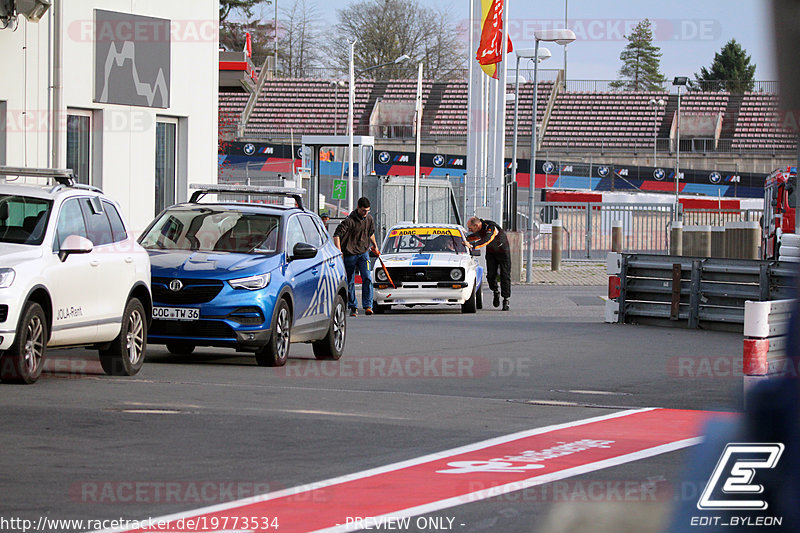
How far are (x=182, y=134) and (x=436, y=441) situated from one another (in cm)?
1485

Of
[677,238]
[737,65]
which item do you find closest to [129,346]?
[737,65]

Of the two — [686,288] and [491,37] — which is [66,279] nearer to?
[686,288]

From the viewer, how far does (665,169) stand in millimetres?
65438

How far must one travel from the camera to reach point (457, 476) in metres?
6.51

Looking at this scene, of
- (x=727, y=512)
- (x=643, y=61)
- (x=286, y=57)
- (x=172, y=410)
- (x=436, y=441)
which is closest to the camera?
(x=727, y=512)

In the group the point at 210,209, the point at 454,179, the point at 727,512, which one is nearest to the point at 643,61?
the point at 454,179

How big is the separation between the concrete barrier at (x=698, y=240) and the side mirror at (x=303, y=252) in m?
→ 25.4

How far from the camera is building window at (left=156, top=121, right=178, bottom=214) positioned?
20969 millimetres

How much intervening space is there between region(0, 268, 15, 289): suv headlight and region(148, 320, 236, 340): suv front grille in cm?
298

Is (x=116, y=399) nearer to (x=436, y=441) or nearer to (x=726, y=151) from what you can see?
(x=436, y=441)

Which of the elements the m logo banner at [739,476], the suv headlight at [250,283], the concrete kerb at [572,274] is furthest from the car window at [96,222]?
the concrete kerb at [572,274]

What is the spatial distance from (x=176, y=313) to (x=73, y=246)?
2.26m

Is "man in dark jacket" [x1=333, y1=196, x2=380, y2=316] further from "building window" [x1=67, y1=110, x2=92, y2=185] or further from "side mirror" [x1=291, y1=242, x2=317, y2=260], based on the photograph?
"side mirror" [x1=291, y1=242, x2=317, y2=260]

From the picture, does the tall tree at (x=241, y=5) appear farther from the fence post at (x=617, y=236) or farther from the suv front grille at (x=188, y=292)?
the suv front grille at (x=188, y=292)
